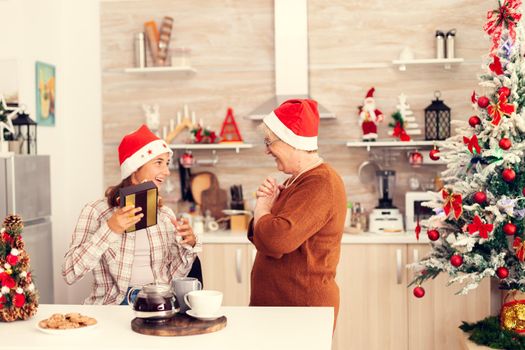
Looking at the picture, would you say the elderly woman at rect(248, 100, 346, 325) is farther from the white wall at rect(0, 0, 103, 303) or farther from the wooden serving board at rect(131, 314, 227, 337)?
the white wall at rect(0, 0, 103, 303)

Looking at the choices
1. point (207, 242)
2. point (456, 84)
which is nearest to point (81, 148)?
point (207, 242)

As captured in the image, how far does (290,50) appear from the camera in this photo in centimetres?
541

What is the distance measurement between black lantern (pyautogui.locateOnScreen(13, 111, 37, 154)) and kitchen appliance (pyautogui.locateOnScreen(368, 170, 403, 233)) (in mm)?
2235

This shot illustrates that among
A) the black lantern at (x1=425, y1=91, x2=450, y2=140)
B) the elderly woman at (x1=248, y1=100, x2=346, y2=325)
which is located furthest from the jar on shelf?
the elderly woman at (x1=248, y1=100, x2=346, y2=325)

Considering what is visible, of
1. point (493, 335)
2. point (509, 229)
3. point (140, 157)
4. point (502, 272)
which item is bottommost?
point (493, 335)

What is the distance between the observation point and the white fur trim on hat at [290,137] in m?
3.07

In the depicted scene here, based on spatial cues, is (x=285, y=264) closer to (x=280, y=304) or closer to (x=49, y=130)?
(x=280, y=304)

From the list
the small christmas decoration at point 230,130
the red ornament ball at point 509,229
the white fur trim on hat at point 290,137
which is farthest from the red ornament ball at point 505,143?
the small christmas decoration at point 230,130

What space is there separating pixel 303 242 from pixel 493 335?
195 centimetres

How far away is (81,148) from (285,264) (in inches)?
122

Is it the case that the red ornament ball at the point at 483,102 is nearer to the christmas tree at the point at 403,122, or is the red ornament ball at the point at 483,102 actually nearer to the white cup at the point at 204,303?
the christmas tree at the point at 403,122

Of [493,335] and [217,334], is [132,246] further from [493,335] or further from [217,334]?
[493,335]

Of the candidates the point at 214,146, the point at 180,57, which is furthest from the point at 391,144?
the point at 180,57

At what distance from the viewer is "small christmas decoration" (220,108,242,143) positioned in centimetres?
554
